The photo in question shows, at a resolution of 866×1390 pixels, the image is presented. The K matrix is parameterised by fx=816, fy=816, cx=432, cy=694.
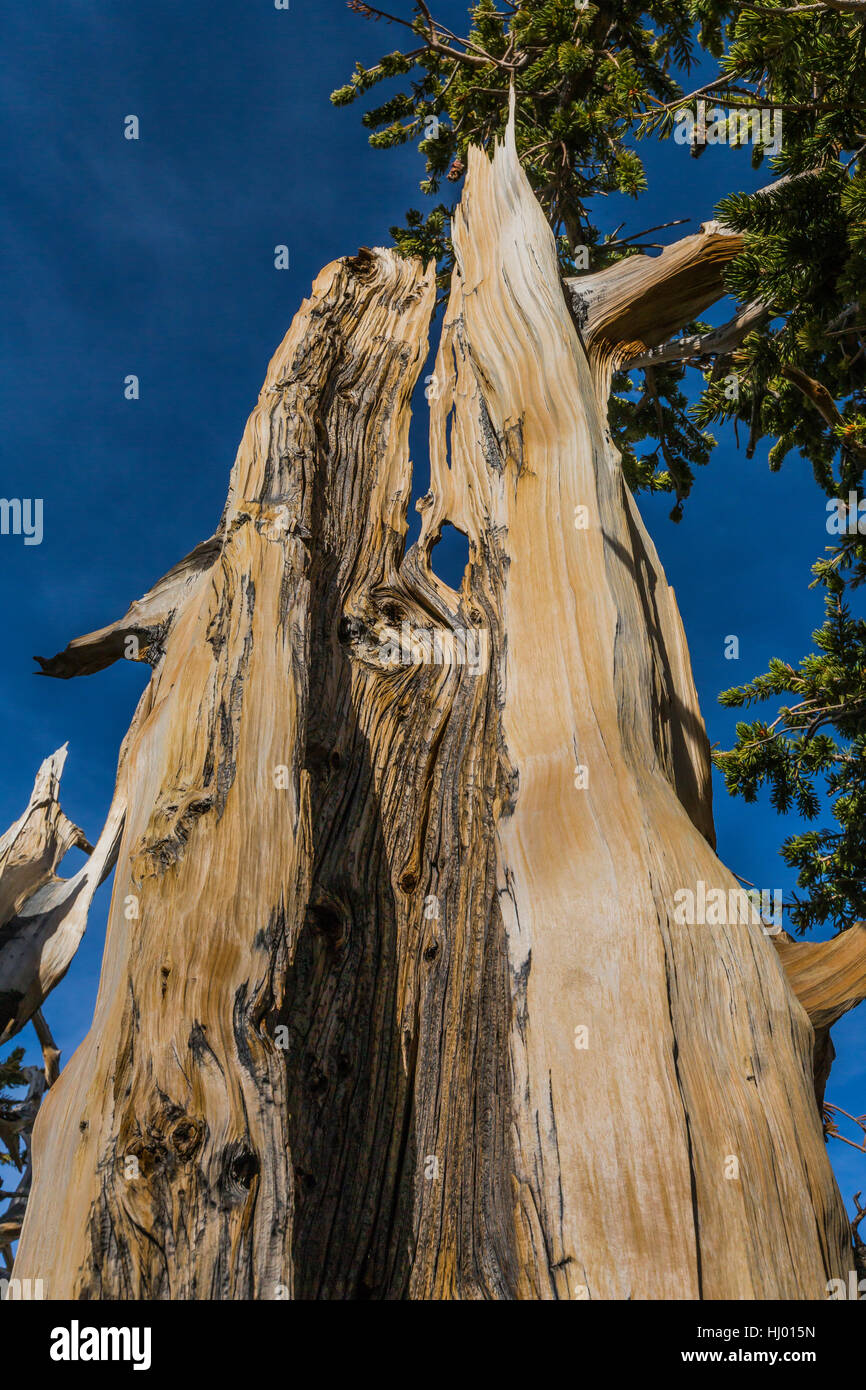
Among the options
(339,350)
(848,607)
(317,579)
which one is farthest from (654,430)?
(317,579)

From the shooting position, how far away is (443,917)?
105 inches

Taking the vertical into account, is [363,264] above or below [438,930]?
above

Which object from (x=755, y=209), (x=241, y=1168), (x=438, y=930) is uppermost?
(x=755, y=209)

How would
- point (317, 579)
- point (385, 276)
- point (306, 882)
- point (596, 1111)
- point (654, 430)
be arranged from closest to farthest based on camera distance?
1. point (596, 1111)
2. point (306, 882)
3. point (317, 579)
4. point (385, 276)
5. point (654, 430)

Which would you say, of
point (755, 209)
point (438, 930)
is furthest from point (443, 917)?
point (755, 209)

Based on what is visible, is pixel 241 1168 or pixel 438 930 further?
pixel 438 930

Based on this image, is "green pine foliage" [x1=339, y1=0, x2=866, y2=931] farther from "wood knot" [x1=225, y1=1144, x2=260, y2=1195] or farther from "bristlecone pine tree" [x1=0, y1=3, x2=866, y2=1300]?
"wood knot" [x1=225, y1=1144, x2=260, y2=1195]

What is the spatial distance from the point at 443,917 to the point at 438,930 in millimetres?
45

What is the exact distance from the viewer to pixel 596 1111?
1.97 meters

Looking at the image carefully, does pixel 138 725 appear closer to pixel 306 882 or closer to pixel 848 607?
pixel 306 882

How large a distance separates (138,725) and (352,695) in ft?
3.07

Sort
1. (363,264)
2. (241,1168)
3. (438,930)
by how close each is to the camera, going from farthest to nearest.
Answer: (363,264)
(438,930)
(241,1168)

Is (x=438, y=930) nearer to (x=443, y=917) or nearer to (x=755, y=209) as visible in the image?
(x=443, y=917)
